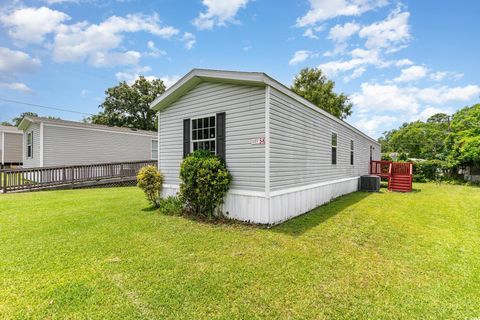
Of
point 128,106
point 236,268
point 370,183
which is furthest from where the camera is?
point 128,106

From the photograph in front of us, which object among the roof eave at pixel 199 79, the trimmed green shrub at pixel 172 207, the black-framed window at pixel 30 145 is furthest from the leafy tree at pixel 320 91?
the black-framed window at pixel 30 145

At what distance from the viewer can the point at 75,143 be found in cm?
1424

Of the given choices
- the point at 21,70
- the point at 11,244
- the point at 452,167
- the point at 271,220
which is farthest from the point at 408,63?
the point at 21,70

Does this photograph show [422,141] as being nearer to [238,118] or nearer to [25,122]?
[238,118]

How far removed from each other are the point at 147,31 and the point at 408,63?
15.8 metres

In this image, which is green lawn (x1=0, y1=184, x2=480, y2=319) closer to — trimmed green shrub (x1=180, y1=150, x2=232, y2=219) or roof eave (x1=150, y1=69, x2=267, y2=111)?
trimmed green shrub (x1=180, y1=150, x2=232, y2=219)

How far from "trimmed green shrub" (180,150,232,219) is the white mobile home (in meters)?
0.27

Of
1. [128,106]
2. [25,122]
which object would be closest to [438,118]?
[128,106]

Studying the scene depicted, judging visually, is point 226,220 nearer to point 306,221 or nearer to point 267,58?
point 306,221

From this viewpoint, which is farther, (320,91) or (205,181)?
(320,91)

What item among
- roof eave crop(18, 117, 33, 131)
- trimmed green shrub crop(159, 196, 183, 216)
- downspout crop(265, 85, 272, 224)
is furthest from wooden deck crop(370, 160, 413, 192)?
roof eave crop(18, 117, 33, 131)

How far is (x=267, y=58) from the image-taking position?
12500mm

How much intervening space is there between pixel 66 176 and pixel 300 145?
37.8ft

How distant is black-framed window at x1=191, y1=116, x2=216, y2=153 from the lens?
21.6 feet
